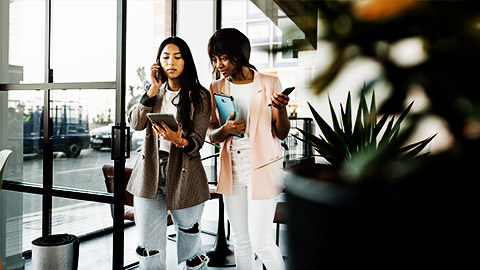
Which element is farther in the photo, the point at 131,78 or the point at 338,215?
the point at 131,78

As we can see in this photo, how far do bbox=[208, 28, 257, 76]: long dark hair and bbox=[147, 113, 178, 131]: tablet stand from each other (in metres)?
0.39

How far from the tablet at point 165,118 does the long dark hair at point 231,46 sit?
0.39 meters

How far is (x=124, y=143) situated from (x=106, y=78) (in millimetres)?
515

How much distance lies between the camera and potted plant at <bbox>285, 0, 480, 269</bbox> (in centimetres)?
27

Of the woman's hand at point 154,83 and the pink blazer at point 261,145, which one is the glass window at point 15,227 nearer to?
the woman's hand at point 154,83

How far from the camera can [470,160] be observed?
0.94ft

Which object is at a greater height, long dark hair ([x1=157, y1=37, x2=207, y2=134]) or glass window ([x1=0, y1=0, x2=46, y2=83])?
glass window ([x1=0, y1=0, x2=46, y2=83])

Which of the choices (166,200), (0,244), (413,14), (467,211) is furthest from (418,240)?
(0,244)

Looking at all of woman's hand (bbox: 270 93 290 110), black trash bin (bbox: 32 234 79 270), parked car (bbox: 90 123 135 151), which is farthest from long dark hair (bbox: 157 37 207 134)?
black trash bin (bbox: 32 234 79 270)

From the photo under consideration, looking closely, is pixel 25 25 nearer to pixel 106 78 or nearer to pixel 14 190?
pixel 106 78

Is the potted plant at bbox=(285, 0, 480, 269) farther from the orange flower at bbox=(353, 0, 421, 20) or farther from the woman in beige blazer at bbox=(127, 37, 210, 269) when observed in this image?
the woman in beige blazer at bbox=(127, 37, 210, 269)

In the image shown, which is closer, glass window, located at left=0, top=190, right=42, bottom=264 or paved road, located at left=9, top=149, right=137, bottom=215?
paved road, located at left=9, top=149, right=137, bottom=215

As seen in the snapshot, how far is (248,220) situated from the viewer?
2.08 m

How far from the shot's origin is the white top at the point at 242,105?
2.07 metres
